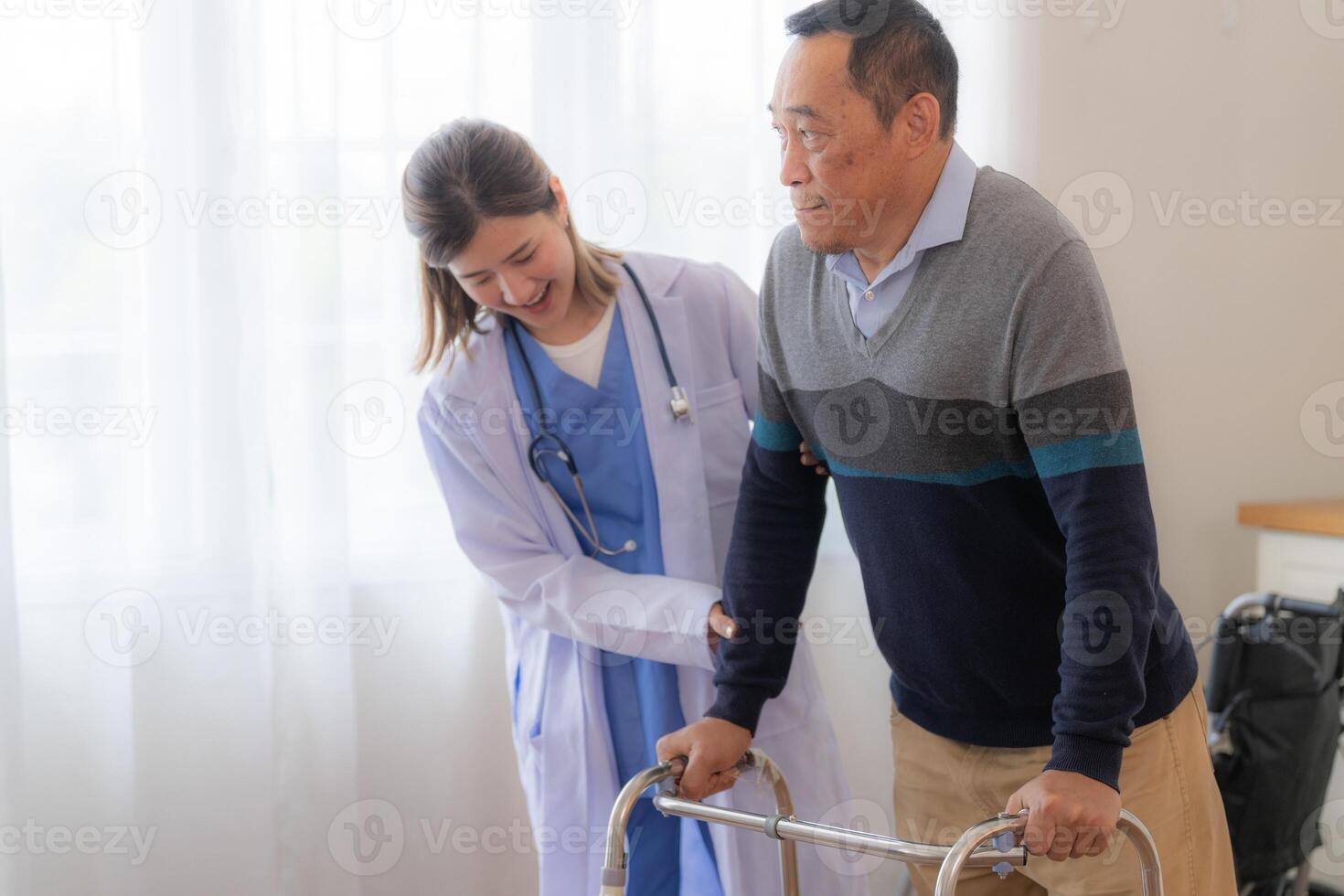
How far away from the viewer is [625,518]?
1638 mm

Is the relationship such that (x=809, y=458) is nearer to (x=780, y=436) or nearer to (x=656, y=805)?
(x=780, y=436)

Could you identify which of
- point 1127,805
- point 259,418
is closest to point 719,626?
point 1127,805

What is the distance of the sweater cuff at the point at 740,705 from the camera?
133 cm

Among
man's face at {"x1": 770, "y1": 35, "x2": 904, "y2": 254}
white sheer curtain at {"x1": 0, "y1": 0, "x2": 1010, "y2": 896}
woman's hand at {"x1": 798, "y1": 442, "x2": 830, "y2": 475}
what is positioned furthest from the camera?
white sheer curtain at {"x1": 0, "y1": 0, "x2": 1010, "y2": 896}

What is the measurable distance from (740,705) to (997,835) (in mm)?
398

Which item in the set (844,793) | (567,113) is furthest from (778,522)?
(567,113)

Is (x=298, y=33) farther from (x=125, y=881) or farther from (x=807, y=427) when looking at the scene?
(x=125, y=881)

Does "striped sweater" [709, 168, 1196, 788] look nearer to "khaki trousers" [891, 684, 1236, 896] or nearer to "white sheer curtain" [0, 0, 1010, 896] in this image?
"khaki trousers" [891, 684, 1236, 896]

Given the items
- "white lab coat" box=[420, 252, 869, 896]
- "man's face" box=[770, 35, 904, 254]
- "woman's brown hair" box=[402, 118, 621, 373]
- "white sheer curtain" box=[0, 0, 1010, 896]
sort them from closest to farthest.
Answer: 1. "man's face" box=[770, 35, 904, 254]
2. "woman's brown hair" box=[402, 118, 621, 373]
3. "white lab coat" box=[420, 252, 869, 896]
4. "white sheer curtain" box=[0, 0, 1010, 896]

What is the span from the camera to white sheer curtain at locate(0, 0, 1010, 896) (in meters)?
1.88

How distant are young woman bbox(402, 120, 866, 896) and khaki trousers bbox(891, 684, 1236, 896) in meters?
0.30

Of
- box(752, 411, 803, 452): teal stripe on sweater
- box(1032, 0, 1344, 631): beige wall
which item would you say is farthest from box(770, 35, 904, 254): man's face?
box(1032, 0, 1344, 631): beige wall

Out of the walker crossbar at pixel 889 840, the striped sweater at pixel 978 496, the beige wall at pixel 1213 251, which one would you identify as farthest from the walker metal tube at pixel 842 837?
the beige wall at pixel 1213 251

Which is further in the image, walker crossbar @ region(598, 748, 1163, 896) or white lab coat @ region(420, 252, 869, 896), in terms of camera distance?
white lab coat @ region(420, 252, 869, 896)
